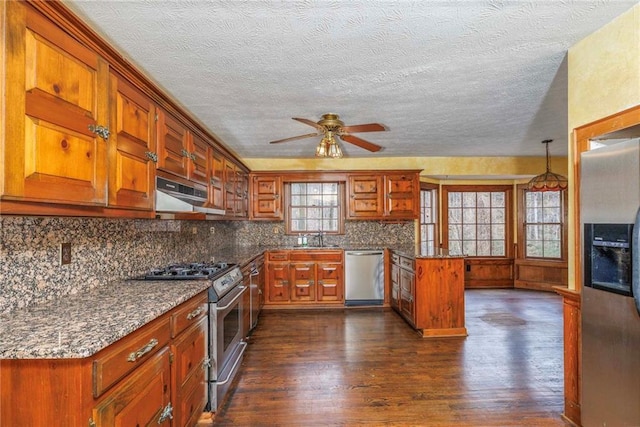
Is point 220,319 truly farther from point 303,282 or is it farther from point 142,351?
point 303,282

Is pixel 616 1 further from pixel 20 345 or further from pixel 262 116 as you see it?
pixel 20 345

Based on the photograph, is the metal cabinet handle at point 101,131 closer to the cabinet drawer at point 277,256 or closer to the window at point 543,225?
the cabinet drawer at point 277,256

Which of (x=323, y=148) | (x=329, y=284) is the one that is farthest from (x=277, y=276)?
(x=323, y=148)

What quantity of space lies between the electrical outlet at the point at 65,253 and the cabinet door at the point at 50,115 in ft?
1.64

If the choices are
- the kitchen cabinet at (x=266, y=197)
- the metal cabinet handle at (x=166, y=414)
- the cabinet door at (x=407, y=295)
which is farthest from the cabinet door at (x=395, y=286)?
the metal cabinet handle at (x=166, y=414)

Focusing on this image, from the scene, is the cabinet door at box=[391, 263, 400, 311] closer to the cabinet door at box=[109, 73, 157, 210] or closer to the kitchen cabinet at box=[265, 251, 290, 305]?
the kitchen cabinet at box=[265, 251, 290, 305]

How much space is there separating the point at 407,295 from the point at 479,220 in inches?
126

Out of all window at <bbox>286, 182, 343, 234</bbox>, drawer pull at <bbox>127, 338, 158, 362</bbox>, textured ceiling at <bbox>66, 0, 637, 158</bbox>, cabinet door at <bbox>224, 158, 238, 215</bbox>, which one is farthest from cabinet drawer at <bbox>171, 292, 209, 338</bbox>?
window at <bbox>286, 182, 343, 234</bbox>

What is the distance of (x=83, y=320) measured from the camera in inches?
55.1

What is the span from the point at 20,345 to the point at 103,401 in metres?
0.34

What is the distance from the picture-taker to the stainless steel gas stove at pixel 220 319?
89.3 inches

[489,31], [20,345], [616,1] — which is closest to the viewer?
[20,345]

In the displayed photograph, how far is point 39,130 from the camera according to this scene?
4.01 feet

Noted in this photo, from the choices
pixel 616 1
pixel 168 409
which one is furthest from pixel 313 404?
pixel 616 1
